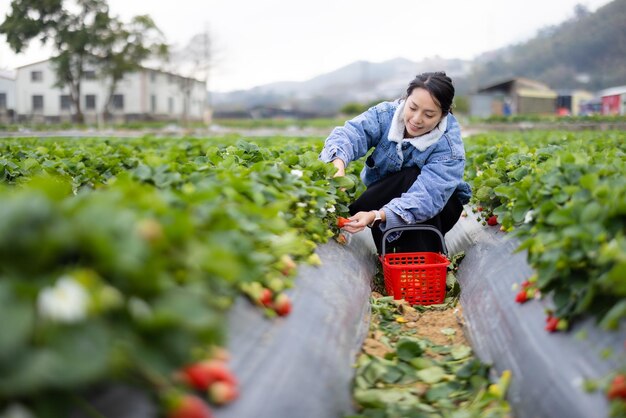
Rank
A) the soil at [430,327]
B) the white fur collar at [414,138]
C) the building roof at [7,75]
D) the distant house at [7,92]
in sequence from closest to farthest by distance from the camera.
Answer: the soil at [430,327] → the white fur collar at [414,138] → the building roof at [7,75] → the distant house at [7,92]

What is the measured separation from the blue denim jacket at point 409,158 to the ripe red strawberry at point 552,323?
1855mm

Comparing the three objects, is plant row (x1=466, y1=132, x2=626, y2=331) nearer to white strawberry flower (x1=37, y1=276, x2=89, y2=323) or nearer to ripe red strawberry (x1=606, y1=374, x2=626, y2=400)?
ripe red strawberry (x1=606, y1=374, x2=626, y2=400)

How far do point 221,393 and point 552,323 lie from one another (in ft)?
4.86

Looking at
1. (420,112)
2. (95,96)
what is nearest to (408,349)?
(420,112)

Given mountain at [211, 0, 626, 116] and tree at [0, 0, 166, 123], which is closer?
tree at [0, 0, 166, 123]

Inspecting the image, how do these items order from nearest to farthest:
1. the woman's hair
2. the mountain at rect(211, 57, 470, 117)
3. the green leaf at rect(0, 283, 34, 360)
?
the green leaf at rect(0, 283, 34, 360) → the woman's hair → the mountain at rect(211, 57, 470, 117)

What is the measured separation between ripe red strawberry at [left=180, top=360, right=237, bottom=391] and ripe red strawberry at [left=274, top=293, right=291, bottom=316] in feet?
2.35

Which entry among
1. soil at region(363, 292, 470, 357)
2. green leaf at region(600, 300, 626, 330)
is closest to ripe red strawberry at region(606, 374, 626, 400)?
green leaf at region(600, 300, 626, 330)

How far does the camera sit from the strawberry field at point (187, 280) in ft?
5.29

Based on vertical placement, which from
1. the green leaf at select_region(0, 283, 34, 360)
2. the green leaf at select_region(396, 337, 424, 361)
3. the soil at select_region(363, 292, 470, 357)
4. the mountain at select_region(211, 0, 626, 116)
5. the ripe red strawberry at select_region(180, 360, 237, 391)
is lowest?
the soil at select_region(363, 292, 470, 357)

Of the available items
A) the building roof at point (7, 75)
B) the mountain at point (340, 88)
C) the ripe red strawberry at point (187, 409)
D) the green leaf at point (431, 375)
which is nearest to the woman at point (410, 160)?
the green leaf at point (431, 375)

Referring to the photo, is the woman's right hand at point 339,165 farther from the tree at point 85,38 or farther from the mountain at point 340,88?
the mountain at point 340,88

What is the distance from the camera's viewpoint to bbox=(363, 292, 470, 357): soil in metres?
3.63

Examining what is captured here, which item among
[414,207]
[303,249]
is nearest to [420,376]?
[303,249]
